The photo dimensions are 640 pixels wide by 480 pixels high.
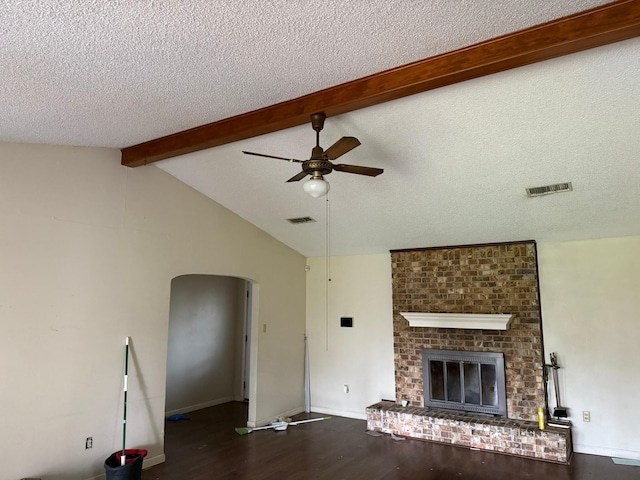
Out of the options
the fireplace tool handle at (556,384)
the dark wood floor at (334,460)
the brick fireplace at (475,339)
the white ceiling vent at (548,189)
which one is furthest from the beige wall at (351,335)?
the white ceiling vent at (548,189)

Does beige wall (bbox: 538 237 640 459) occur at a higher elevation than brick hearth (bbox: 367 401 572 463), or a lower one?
higher

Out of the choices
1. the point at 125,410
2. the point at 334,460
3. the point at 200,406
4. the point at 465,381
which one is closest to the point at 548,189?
the point at 465,381

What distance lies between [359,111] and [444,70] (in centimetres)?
86

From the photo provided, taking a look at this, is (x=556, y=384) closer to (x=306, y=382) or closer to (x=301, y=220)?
(x=306, y=382)

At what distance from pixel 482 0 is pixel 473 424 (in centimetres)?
465

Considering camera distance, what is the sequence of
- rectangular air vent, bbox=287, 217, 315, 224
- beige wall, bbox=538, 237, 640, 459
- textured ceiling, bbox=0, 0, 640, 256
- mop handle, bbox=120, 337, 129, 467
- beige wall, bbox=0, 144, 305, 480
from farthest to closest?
1. rectangular air vent, bbox=287, 217, 315, 224
2. beige wall, bbox=538, 237, 640, 459
3. mop handle, bbox=120, 337, 129, 467
4. beige wall, bbox=0, 144, 305, 480
5. textured ceiling, bbox=0, 0, 640, 256

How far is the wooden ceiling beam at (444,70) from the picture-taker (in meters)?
2.36

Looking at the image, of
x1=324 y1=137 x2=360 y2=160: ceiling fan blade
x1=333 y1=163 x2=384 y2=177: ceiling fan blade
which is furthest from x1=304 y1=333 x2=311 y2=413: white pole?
x1=324 y1=137 x2=360 y2=160: ceiling fan blade

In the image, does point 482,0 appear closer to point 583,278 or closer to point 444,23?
point 444,23

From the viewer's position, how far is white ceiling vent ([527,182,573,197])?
416 cm

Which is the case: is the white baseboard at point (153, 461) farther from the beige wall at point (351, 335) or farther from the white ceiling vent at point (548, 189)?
the white ceiling vent at point (548, 189)

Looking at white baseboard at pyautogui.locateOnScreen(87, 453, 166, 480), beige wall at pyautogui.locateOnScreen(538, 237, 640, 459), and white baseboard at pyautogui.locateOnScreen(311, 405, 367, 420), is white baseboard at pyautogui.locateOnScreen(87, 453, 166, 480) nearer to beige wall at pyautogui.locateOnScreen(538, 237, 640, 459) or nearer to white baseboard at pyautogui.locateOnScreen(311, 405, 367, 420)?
white baseboard at pyautogui.locateOnScreen(311, 405, 367, 420)

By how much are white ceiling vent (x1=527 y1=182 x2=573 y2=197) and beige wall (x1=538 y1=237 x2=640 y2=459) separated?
1.38 m

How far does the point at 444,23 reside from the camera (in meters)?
2.38
